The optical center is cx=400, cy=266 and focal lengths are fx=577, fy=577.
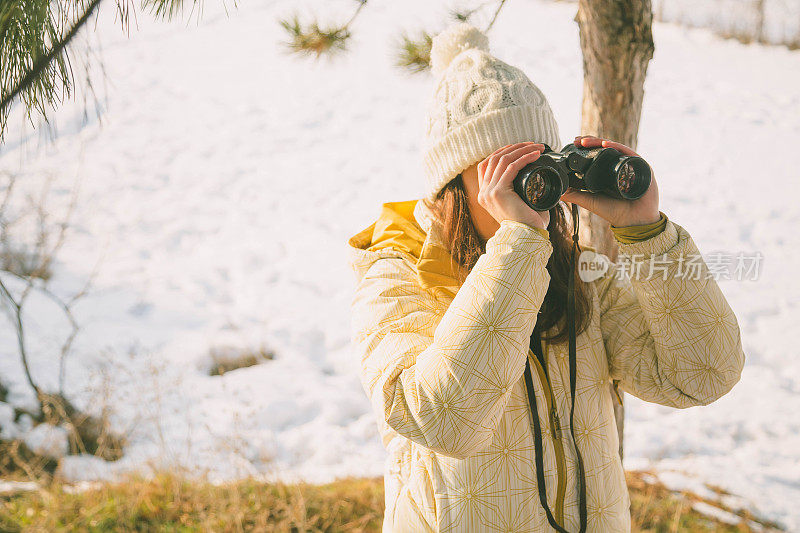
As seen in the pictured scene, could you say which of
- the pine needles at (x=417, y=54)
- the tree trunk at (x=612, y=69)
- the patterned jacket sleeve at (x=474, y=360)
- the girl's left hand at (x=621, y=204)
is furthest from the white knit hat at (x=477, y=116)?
the pine needles at (x=417, y=54)

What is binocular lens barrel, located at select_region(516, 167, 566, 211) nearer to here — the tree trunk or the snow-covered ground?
the tree trunk

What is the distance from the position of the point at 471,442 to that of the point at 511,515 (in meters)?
0.22

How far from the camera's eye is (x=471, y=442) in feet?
3.20

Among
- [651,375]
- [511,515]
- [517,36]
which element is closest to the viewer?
[511,515]

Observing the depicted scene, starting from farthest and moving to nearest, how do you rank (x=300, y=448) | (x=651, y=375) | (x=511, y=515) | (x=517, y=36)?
(x=517, y=36), (x=300, y=448), (x=651, y=375), (x=511, y=515)

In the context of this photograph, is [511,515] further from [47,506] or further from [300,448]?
[300,448]

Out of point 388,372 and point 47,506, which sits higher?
point 388,372

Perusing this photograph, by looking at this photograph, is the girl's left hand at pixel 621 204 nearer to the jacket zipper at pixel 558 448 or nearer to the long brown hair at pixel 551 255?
the long brown hair at pixel 551 255

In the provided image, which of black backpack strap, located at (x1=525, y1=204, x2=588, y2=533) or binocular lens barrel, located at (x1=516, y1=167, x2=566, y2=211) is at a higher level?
binocular lens barrel, located at (x1=516, y1=167, x2=566, y2=211)

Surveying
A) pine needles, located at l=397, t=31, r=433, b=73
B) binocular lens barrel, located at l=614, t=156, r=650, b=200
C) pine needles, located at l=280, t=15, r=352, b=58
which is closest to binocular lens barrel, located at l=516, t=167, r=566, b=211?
binocular lens barrel, located at l=614, t=156, r=650, b=200

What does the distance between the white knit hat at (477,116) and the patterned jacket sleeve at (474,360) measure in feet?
0.84

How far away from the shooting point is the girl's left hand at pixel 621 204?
1.11 meters

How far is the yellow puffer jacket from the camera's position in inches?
38.3

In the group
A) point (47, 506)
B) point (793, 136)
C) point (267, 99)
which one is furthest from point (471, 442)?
point (267, 99)
